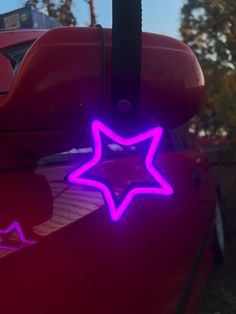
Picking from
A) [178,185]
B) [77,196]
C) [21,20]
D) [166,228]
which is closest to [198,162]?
[178,185]

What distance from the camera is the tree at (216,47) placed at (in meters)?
3.81

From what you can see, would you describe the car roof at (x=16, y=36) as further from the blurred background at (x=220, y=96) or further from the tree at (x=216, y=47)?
the tree at (x=216, y=47)

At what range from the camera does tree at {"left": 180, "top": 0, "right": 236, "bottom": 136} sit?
3.81m

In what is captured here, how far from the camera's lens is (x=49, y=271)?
142 centimetres

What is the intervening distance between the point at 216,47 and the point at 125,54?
275 cm

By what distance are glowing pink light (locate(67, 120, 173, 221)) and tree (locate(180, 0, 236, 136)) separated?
224 centimetres

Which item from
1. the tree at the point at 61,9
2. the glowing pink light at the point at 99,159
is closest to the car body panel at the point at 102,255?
the glowing pink light at the point at 99,159

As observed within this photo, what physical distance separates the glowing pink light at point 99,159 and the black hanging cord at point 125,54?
58 mm

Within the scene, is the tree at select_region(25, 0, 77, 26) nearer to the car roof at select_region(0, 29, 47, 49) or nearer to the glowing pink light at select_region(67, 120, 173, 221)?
the car roof at select_region(0, 29, 47, 49)

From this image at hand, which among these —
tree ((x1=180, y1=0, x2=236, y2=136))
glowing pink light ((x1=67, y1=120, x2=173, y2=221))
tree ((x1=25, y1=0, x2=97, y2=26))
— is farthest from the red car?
tree ((x1=180, y1=0, x2=236, y2=136))

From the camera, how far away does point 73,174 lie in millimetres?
1483

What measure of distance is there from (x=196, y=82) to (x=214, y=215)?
2.13 metres

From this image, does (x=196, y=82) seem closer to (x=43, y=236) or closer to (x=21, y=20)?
(x=43, y=236)

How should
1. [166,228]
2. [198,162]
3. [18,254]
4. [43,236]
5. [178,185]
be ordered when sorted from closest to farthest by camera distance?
[18,254] < [43,236] < [166,228] < [178,185] < [198,162]
